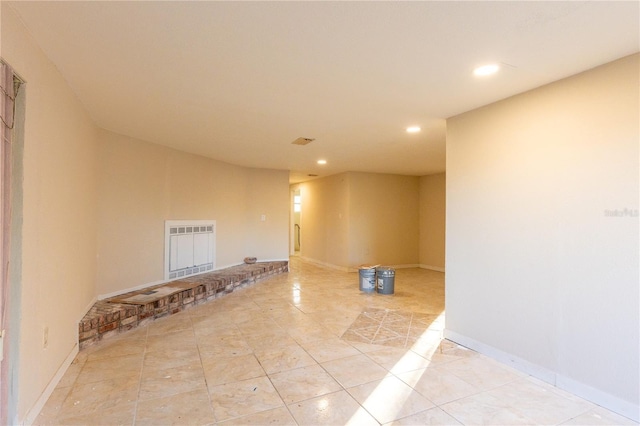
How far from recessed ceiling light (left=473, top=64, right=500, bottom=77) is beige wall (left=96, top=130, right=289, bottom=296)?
3.98 meters

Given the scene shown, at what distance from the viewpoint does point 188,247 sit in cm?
510

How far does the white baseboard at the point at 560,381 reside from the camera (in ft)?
6.51

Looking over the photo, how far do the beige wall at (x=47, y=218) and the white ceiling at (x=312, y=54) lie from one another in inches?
6.2

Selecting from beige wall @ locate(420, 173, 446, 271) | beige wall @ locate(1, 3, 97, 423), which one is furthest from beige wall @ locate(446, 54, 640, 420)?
beige wall @ locate(420, 173, 446, 271)

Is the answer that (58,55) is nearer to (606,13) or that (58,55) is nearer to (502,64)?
(502,64)

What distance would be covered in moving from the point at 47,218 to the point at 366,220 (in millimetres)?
5868

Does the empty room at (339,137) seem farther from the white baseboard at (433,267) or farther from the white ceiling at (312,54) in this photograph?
the white baseboard at (433,267)

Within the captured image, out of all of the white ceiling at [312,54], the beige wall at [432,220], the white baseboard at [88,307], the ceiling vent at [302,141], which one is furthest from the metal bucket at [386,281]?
the white baseboard at [88,307]

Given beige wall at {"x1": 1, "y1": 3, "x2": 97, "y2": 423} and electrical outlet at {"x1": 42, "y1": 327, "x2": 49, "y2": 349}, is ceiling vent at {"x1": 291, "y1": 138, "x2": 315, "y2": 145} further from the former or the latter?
electrical outlet at {"x1": 42, "y1": 327, "x2": 49, "y2": 349}

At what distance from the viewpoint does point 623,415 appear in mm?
1982

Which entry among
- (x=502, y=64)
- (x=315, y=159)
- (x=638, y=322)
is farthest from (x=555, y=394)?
(x=315, y=159)

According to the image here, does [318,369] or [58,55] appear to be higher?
[58,55]

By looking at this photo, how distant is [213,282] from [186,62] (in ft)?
11.1

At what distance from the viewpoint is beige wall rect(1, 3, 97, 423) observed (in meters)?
1.78
